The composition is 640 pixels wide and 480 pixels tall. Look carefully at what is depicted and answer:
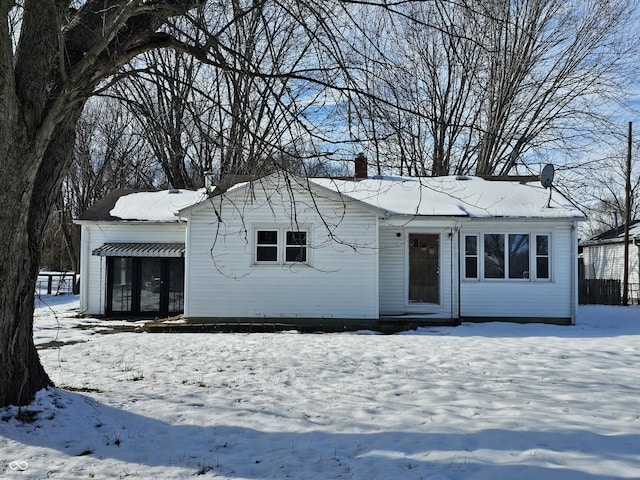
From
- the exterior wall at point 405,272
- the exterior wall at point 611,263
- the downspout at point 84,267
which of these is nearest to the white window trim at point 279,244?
the exterior wall at point 405,272

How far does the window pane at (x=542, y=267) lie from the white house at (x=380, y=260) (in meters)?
0.03

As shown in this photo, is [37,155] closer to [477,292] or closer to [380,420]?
[380,420]

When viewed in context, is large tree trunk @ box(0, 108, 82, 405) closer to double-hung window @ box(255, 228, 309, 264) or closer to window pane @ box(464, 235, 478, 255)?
double-hung window @ box(255, 228, 309, 264)

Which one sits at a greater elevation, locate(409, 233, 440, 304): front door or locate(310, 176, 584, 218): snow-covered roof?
locate(310, 176, 584, 218): snow-covered roof

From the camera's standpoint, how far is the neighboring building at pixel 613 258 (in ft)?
90.1

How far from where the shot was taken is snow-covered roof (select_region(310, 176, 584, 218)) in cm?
1538

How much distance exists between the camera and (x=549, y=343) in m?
11.9

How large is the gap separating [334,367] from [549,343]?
559 centimetres

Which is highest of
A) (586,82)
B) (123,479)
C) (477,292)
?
(586,82)

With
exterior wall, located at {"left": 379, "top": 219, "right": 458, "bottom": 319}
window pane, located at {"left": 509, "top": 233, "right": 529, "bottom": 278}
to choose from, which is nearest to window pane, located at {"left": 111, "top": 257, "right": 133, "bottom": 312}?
exterior wall, located at {"left": 379, "top": 219, "right": 458, "bottom": 319}

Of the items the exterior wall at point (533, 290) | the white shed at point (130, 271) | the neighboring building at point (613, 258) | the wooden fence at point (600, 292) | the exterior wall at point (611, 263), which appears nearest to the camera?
the exterior wall at point (533, 290)

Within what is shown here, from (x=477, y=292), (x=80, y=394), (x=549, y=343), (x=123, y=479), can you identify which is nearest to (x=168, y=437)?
(x=123, y=479)

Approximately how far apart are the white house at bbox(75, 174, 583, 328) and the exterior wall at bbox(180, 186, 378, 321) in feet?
0.09

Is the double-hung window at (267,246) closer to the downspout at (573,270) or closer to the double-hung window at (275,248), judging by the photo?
the double-hung window at (275,248)
